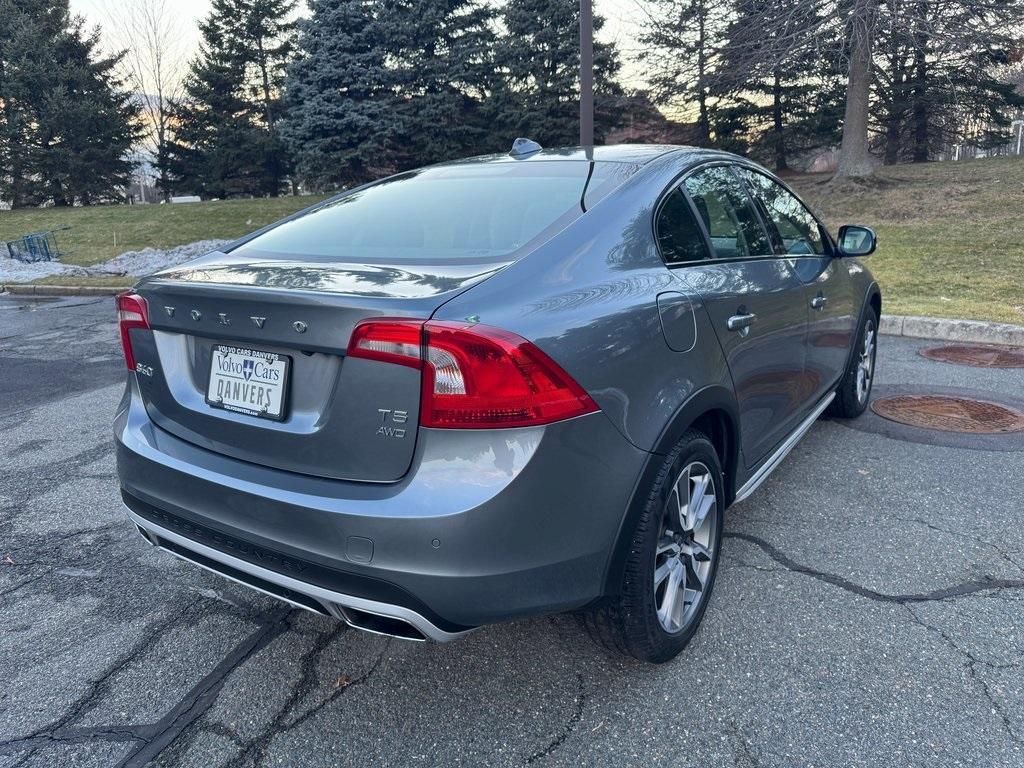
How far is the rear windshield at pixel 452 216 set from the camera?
7.91 ft

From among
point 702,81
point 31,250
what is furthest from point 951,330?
point 31,250

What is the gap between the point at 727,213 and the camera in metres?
3.15

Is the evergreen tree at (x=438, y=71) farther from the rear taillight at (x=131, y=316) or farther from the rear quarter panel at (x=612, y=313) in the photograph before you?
the rear quarter panel at (x=612, y=313)

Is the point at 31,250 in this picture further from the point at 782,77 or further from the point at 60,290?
the point at 782,77

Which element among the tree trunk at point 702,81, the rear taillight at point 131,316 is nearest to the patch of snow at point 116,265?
the tree trunk at point 702,81

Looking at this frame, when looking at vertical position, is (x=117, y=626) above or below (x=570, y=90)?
below

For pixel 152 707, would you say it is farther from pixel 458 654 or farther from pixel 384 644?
pixel 458 654

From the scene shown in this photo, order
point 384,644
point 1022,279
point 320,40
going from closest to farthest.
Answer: point 384,644
point 1022,279
point 320,40

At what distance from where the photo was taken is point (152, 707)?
7.73 feet

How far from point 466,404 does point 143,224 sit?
2546 cm

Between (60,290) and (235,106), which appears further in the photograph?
(235,106)

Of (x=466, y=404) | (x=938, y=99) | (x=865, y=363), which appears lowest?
(x=865, y=363)

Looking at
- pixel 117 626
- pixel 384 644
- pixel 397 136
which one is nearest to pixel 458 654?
pixel 384 644

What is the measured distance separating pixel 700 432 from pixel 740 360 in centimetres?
41
